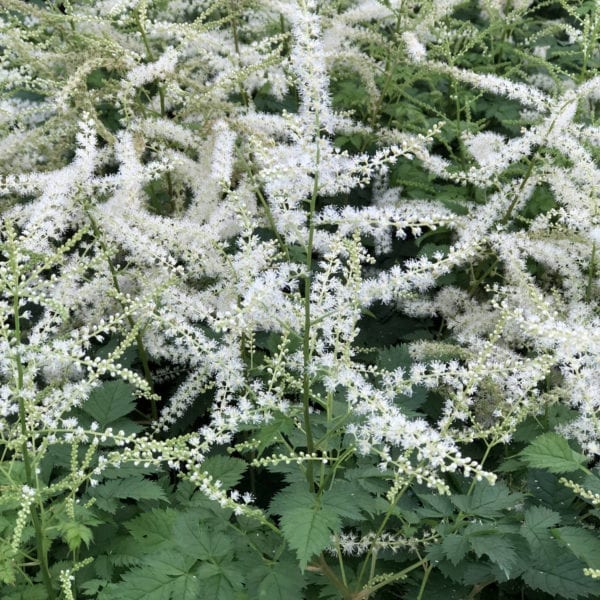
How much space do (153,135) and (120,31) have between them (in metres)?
1.15

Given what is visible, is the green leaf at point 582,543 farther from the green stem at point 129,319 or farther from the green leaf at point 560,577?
the green stem at point 129,319

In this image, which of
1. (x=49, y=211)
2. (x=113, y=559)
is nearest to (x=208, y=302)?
(x=49, y=211)

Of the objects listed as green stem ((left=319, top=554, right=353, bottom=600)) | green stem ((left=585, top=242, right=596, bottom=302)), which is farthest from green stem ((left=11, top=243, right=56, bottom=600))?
green stem ((left=585, top=242, right=596, bottom=302))

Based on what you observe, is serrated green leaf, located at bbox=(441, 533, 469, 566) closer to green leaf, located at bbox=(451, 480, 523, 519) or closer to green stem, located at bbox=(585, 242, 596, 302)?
green leaf, located at bbox=(451, 480, 523, 519)

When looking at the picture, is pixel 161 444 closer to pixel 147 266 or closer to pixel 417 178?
pixel 147 266

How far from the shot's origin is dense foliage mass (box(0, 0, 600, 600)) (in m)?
2.17

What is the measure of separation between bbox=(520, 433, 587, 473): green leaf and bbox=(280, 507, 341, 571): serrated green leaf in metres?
0.75

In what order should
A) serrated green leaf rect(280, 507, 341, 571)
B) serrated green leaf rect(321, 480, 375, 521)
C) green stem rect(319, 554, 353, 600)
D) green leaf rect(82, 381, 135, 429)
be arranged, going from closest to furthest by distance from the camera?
serrated green leaf rect(280, 507, 341, 571), serrated green leaf rect(321, 480, 375, 521), green stem rect(319, 554, 353, 600), green leaf rect(82, 381, 135, 429)

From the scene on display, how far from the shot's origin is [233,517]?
266 cm

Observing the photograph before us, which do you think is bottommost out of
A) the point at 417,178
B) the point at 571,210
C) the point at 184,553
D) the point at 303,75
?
the point at 184,553

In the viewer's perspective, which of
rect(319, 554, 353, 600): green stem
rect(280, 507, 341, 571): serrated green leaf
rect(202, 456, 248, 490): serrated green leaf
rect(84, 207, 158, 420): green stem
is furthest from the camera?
rect(84, 207, 158, 420): green stem

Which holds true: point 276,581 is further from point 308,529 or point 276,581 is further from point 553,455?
point 553,455

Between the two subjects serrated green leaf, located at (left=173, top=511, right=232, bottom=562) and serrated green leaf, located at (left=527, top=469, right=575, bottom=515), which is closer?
serrated green leaf, located at (left=173, top=511, right=232, bottom=562)

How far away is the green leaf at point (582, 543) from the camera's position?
7.25ft
